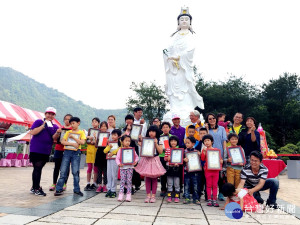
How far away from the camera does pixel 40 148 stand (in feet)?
14.4

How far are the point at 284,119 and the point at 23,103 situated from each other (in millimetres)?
65550

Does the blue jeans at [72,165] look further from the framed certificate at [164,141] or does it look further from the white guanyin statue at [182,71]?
the white guanyin statue at [182,71]

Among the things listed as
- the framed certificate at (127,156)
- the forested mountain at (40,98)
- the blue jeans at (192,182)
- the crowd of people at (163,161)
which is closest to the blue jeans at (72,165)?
the crowd of people at (163,161)

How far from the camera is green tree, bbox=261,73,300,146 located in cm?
2150

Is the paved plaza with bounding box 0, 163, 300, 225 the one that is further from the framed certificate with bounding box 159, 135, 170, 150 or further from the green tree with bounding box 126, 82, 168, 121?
the green tree with bounding box 126, 82, 168, 121

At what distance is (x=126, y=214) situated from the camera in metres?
3.08

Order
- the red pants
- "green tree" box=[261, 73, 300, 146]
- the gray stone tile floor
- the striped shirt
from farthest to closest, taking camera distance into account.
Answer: "green tree" box=[261, 73, 300, 146] → the red pants → the striped shirt → the gray stone tile floor

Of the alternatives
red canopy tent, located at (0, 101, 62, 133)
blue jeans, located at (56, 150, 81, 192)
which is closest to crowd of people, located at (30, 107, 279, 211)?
blue jeans, located at (56, 150, 81, 192)

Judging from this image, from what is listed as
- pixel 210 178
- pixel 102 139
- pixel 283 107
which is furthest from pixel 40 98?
pixel 210 178

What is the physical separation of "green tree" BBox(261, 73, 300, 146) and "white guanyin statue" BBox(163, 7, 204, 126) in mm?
12801

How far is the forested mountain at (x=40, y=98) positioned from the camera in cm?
6812

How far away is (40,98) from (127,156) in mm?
80497

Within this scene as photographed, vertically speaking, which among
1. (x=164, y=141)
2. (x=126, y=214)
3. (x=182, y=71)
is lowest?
(x=126, y=214)

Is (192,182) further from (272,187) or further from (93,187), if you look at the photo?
(93,187)
